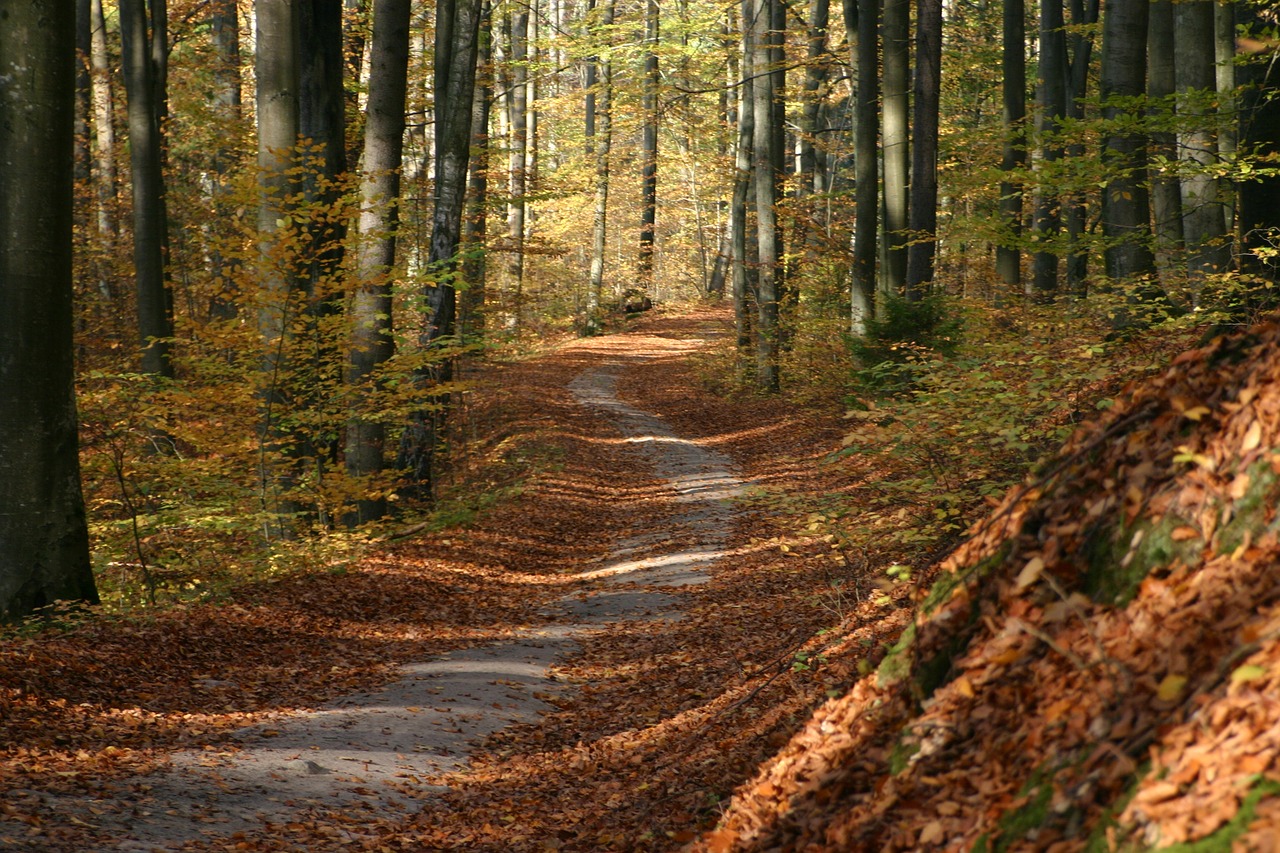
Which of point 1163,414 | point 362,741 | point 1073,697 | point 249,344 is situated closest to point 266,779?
point 362,741

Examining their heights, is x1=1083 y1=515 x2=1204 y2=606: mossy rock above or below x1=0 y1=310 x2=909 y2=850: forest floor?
above

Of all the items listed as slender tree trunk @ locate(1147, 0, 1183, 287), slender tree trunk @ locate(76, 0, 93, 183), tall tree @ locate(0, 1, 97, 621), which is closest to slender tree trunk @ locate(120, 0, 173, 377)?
slender tree trunk @ locate(76, 0, 93, 183)

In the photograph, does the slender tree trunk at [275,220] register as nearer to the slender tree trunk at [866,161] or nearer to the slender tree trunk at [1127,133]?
the slender tree trunk at [1127,133]

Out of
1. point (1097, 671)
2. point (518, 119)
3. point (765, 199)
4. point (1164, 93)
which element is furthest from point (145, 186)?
point (518, 119)

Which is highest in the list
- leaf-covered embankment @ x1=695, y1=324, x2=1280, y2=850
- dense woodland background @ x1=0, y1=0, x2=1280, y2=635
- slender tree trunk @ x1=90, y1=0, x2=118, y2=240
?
slender tree trunk @ x1=90, y1=0, x2=118, y2=240

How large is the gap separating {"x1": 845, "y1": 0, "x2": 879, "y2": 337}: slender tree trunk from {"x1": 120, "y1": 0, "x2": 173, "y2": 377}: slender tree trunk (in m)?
10.9

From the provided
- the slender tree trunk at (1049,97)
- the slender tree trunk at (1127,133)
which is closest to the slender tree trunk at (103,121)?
the slender tree trunk at (1127,133)

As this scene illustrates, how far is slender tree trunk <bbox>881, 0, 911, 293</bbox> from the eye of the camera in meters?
17.3

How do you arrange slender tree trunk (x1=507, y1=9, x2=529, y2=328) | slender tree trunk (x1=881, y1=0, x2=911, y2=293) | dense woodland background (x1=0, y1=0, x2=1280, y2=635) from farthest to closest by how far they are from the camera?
slender tree trunk (x1=507, y1=9, x2=529, y2=328) → slender tree trunk (x1=881, y1=0, x2=911, y2=293) → dense woodland background (x1=0, y1=0, x2=1280, y2=635)

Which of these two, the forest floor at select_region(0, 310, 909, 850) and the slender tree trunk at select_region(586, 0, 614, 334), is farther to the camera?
the slender tree trunk at select_region(586, 0, 614, 334)

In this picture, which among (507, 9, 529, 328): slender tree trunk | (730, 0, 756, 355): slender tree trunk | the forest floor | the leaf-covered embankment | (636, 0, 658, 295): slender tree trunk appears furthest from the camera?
(636, 0, 658, 295): slender tree trunk

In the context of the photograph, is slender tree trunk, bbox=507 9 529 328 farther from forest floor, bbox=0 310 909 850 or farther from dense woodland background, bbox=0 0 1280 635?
forest floor, bbox=0 310 909 850

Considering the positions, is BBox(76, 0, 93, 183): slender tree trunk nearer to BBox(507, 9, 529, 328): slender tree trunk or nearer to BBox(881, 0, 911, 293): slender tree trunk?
BBox(507, 9, 529, 328): slender tree trunk

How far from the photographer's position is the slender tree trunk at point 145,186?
15312 millimetres
